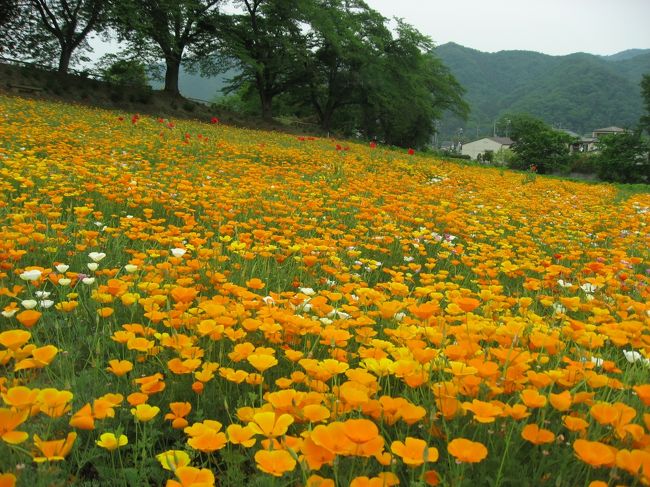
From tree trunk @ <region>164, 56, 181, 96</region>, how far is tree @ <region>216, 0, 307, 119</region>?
240 cm

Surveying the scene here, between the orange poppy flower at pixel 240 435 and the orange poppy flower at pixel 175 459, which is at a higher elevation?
the orange poppy flower at pixel 240 435

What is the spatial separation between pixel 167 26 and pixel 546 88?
116582 mm

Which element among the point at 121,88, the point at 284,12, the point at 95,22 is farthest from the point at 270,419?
the point at 284,12

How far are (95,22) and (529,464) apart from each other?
2480 cm

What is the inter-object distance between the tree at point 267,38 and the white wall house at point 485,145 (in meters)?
76.0

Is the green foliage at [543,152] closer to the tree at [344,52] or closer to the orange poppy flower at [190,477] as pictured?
the tree at [344,52]

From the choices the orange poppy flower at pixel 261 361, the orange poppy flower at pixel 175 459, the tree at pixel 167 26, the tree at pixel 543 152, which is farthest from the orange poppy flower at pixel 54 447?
the tree at pixel 543 152

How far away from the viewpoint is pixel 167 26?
21422 mm

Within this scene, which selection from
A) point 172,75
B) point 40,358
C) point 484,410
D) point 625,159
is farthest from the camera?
point 625,159

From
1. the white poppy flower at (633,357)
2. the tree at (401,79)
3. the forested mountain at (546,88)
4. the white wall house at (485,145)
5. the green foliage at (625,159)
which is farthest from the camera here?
the forested mountain at (546,88)

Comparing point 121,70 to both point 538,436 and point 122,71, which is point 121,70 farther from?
point 538,436

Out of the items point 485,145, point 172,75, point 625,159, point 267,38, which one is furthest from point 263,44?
point 485,145

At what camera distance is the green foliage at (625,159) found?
123 ft

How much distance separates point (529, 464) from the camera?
118 centimetres
